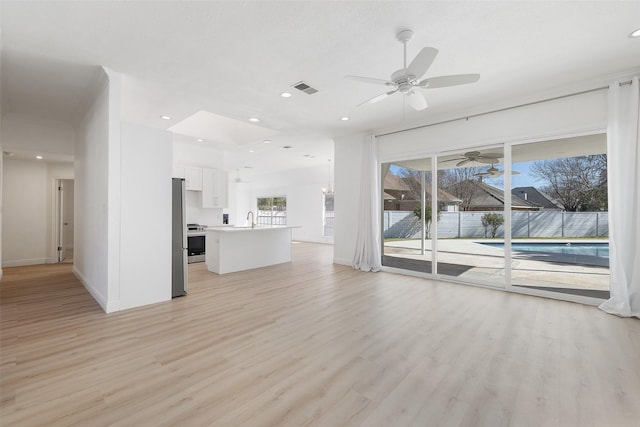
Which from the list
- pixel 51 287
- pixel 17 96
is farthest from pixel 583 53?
pixel 51 287

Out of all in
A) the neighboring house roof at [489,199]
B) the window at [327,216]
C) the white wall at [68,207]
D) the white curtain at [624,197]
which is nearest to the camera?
the white curtain at [624,197]

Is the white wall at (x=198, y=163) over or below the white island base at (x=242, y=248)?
over

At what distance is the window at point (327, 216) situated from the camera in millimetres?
11141

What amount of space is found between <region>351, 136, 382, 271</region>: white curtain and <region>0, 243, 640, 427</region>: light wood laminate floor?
187cm

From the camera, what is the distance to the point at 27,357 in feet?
7.93

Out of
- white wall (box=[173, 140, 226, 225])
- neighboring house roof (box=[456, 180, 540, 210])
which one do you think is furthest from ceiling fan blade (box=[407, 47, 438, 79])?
white wall (box=[173, 140, 226, 225])

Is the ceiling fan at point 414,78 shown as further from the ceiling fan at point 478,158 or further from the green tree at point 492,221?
the green tree at point 492,221

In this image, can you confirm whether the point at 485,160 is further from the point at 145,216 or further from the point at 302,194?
the point at 302,194

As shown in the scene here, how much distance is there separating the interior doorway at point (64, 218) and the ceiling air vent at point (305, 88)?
672 centimetres

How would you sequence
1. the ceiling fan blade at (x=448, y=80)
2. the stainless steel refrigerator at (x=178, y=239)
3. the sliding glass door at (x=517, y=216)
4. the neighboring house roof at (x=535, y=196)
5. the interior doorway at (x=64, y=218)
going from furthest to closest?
1. the interior doorway at (x=64, y=218)
2. the neighboring house roof at (x=535, y=196)
3. the stainless steel refrigerator at (x=178, y=239)
4. the sliding glass door at (x=517, y=216)
5. the ceiling fan blade at (x=448, y=80)

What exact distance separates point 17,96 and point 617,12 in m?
7.44

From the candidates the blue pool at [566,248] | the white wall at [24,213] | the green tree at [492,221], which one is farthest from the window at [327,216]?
the white wall at [24,213]

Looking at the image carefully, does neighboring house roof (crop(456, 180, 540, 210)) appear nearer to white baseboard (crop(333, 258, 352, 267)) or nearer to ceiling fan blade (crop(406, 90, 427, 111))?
ceiling fan blade (crop(406, 90, 427, 111))

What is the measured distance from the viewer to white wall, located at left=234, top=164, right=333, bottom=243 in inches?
439
